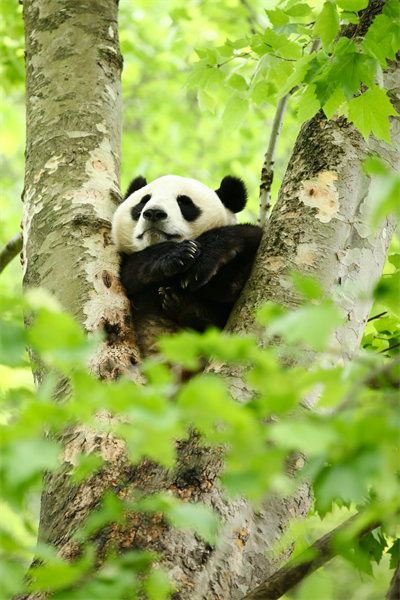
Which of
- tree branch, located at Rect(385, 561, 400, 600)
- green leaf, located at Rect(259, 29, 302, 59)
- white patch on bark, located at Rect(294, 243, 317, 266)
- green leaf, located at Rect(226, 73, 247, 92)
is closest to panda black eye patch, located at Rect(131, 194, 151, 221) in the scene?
green leaf, located at Rect(226, 73, 247, 92)

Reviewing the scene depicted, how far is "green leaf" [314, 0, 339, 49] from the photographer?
8.21 ft

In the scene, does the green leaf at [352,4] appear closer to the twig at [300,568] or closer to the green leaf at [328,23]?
the green leaf at [328,23]

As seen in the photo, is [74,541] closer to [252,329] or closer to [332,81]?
[252,329]

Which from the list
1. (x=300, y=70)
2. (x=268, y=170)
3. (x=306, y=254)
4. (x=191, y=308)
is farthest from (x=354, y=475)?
(x=268, y=170)

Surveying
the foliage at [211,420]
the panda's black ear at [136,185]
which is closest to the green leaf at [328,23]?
the foliage at [211,420]

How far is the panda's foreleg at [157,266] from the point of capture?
3.42m

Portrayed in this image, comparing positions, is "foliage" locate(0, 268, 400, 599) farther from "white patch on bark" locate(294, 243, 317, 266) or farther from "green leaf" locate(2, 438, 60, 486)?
"white patch on bark" locate(294, 243, 317, 266)

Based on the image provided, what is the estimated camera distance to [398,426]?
108 cm

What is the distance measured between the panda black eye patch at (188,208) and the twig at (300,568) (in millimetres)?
3101

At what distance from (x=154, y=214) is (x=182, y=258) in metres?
0.83

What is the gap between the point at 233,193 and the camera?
479 cm

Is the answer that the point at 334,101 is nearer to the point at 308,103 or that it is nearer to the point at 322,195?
the point at 308,103

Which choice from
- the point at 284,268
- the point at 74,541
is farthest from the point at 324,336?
the point at 284,268

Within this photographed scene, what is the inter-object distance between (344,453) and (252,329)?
1327 mm
